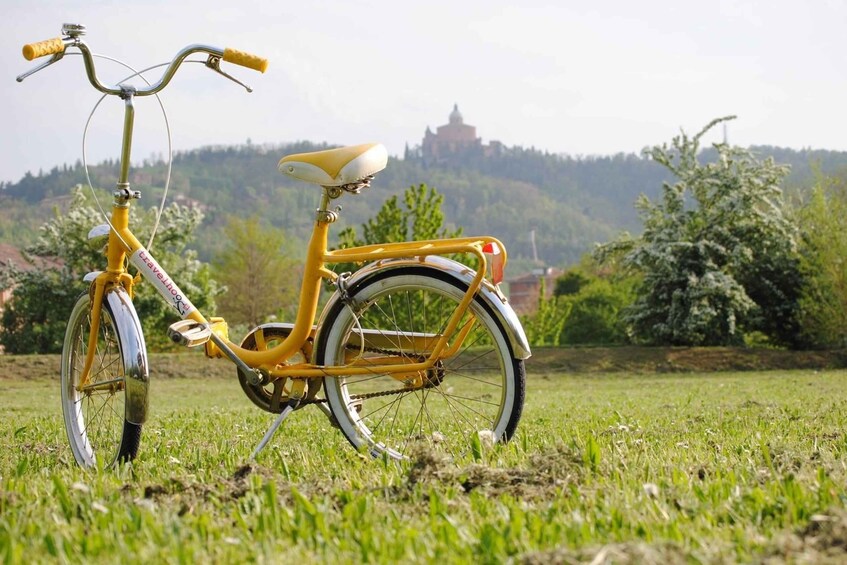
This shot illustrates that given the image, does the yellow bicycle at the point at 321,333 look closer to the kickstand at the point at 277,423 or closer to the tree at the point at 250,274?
the kickstand at the point at 277,423

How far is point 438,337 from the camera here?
394 cm

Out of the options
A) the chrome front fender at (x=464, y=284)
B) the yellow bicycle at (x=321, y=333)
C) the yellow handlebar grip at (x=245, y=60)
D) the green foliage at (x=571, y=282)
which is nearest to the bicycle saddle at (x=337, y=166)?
the yellow bicycle at (x=321, y=333)

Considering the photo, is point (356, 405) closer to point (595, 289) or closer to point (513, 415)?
point (513, 415)

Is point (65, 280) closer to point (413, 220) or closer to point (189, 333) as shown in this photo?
point (413, 220)

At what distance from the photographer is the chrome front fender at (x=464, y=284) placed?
3.59 meters

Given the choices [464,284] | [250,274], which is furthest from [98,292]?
[250,274]

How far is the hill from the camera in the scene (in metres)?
125

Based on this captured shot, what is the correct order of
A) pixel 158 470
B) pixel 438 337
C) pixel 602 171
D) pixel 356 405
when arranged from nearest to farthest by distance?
pixel 158 470 → pixel 438 337 → pixel 356 405 → pixel 602 171

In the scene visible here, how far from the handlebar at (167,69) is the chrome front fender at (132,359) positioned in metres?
0.95

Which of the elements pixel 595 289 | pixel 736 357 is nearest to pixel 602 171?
pixel 595 289

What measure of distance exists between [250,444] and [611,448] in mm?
1841

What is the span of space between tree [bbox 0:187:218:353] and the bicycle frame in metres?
23.5

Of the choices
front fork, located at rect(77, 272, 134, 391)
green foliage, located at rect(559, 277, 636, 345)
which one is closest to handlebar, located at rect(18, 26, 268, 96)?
front fork, located at rect(77, 272, 134, 391)

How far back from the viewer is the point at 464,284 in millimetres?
3693
